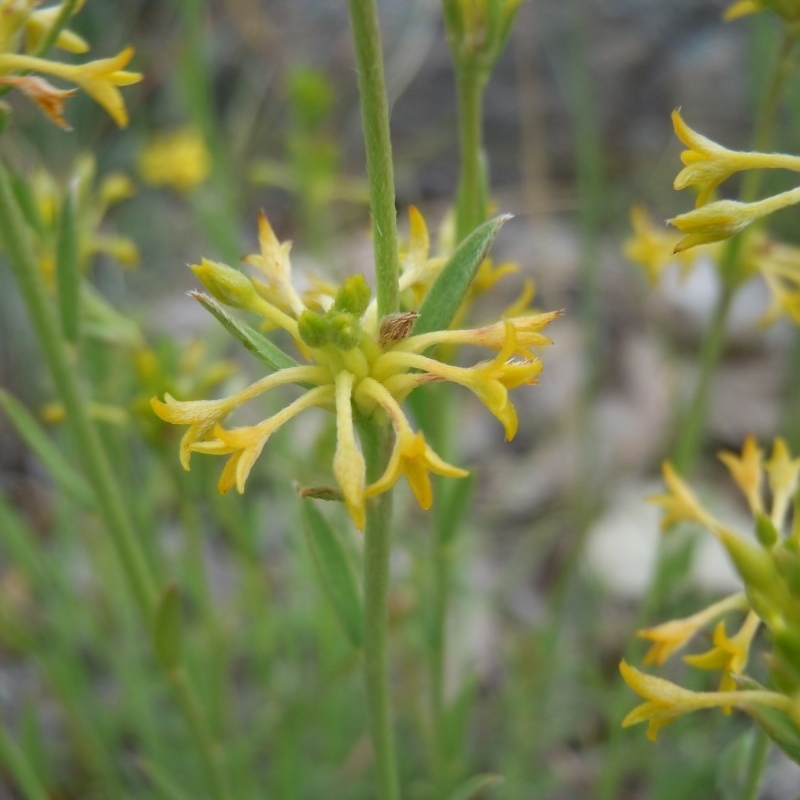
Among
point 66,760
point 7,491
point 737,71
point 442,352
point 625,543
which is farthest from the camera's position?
point 737,71

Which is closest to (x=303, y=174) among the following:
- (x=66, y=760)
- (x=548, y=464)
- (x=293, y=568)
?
(x=293, y=568)

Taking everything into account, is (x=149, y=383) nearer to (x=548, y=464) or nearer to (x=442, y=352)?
(x=442, y=352)

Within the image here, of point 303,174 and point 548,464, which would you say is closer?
point 303,174

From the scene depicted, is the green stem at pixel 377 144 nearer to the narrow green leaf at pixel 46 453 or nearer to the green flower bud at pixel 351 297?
the green flower bud at pixel 351 297

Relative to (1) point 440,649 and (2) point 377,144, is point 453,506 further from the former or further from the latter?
(2) point 377,144

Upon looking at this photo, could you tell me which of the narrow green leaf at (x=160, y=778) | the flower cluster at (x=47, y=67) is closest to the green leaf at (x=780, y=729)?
the flower cluster at (x=47, y=67)

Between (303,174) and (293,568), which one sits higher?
(303,174)
